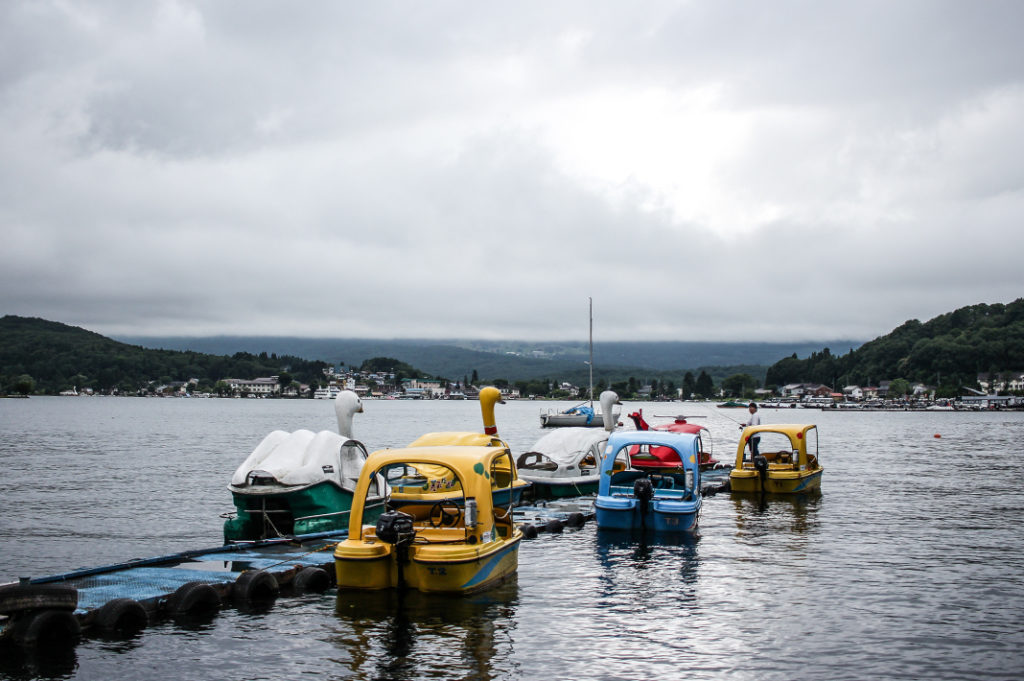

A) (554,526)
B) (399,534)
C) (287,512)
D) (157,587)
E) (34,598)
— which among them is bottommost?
(554,526)

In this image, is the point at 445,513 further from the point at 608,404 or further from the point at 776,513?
the point at 608,404

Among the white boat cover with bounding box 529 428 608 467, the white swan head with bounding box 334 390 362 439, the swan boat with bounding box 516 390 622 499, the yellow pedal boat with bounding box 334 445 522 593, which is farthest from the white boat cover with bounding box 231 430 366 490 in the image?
the white boat cover with bounding box 529 428 608 467

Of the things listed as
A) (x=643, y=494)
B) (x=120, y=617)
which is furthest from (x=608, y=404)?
(x=120, y=617)

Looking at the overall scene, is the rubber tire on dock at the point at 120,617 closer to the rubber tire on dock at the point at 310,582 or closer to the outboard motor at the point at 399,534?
the rubber tire on dock at the point at 310,582

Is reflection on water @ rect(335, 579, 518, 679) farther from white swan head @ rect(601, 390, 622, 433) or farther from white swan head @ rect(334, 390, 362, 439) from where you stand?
white swan head @ rect(601, 390, 622, 433)

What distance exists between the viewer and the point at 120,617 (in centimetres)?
1581

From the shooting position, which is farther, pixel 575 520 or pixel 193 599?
pixel 575 520

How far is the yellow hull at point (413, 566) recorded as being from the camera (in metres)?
17.2

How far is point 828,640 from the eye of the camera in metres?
16.3

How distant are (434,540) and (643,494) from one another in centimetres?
969

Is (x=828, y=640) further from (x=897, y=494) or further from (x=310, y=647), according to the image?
(x=897, y=494)

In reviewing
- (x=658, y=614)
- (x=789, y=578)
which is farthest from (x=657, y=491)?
(x=658, y=614)

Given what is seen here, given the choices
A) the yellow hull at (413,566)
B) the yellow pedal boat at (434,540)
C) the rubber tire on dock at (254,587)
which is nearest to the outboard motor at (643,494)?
the yellow pedal boat at (434,540)

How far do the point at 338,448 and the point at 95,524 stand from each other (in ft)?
37.1
